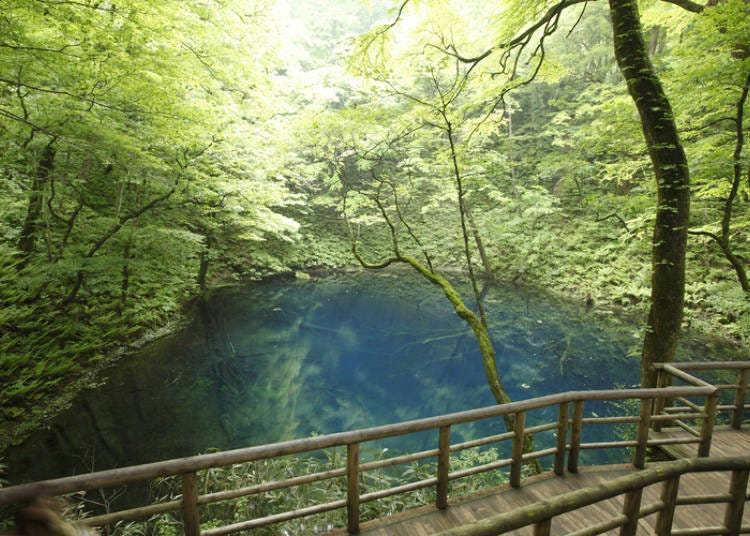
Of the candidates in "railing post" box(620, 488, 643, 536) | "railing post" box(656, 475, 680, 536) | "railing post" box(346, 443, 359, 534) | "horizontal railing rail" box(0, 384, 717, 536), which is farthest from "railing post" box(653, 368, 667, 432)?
"railing post" box(346, 443, 359, 534)

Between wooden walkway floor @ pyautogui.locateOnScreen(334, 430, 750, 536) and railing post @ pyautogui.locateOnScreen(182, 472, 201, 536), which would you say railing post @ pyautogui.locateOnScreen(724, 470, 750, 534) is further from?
railing post @ pyautogui.locateOnScreen(182, 472, 201, 536)

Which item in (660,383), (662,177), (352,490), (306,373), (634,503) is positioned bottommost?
(306,373)

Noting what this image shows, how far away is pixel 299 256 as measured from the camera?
20.5 m

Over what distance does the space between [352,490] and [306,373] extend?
7.70 meters

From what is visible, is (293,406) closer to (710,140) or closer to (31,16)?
(31,16)

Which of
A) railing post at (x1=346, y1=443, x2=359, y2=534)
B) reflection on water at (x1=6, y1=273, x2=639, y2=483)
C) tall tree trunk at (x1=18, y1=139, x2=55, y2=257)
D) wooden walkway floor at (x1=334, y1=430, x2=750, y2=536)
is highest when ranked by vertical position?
tall tree trunk at (x1=18, y1=139, x2=55, y2=257)

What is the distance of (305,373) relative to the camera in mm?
10094

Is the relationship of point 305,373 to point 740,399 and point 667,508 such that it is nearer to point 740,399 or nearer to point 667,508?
point 740,399

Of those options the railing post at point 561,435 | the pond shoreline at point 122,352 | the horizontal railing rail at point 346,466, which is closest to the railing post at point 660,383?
the horizontal railing rail at point 346,466

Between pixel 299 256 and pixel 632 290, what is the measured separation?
1516 centimetres

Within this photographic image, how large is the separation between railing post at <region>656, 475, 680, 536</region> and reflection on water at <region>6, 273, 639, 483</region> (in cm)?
452

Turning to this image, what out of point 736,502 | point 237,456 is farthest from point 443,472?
point 736,502

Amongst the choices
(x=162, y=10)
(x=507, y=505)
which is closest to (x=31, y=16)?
(x=162, y=10)

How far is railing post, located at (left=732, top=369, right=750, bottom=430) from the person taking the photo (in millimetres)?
4395
